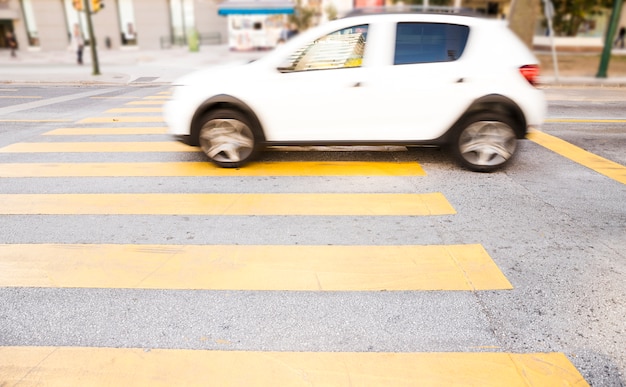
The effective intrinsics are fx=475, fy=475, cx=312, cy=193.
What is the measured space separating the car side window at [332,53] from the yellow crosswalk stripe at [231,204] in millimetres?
1695

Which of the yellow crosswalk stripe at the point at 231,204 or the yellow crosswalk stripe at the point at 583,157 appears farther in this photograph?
the yellow crosswalk stripe at the point at 583,157

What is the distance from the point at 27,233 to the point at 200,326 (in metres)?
2.41

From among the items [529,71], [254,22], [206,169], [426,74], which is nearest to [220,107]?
[206,169]

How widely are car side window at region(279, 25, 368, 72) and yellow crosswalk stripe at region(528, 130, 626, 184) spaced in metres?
2.47

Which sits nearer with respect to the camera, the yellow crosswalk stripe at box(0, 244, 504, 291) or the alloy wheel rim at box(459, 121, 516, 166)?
the yellow crosswalk stripe at box(0, 244, 504, 291)

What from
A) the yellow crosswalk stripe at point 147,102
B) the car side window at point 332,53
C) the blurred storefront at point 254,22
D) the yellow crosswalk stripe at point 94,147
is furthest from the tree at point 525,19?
the yellow crosswalk stripe at point 94,147

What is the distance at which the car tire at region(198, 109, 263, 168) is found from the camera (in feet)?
19.7

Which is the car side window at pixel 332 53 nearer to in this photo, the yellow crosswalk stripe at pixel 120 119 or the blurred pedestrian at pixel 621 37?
the yellow crosswalk stripe at pixel 120 119

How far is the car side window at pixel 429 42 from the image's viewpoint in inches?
230

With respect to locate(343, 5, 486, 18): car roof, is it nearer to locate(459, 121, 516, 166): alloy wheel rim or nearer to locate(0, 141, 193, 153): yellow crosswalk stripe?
locate(459, 121, 516, 166): alloy wheel rim

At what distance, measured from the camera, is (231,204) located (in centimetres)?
504

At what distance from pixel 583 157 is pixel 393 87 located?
3.06 meters

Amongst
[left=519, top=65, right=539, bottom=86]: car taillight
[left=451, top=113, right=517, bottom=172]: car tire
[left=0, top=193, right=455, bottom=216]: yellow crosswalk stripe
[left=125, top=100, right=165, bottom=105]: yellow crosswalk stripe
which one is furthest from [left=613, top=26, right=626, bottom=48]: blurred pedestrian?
[left=0, top=193, right=455, bottom=216]: yellow crosswalk stripe

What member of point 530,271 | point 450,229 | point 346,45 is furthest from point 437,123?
point 530,271
